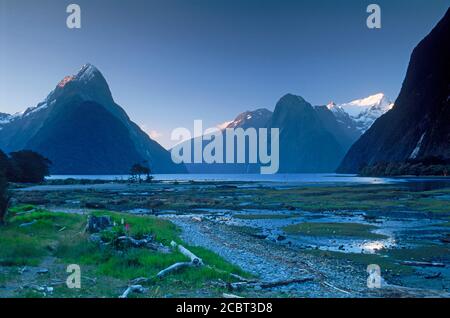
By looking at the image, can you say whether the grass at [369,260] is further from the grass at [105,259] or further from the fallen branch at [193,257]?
the fallen branch at [193,257]

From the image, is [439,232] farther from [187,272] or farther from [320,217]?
[187,272]

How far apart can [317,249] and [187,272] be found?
13726mm

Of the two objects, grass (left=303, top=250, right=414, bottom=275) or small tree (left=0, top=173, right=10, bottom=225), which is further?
small tree (left=0, top=173, right=10, bottom=225)

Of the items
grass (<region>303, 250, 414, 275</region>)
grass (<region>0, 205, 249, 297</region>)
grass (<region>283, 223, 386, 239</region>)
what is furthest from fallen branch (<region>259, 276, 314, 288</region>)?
grass (<region>283, 223, 386, 239</region>)

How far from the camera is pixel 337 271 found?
19.9 metres

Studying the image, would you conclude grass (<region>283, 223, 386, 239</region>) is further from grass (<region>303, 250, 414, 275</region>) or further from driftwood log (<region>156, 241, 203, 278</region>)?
driftwood log (<region>156, 241, 203, 278</region>)

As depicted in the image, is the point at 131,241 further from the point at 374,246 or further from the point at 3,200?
the point at 374,246

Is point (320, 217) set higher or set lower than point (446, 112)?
lower

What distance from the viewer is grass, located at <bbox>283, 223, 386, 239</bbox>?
114 ft

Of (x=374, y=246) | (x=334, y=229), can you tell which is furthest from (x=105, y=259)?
(x=334, y=229)

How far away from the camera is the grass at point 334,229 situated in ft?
114

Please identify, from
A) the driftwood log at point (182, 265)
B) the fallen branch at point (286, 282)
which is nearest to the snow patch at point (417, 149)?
the fallen branch at point (286, 282)
